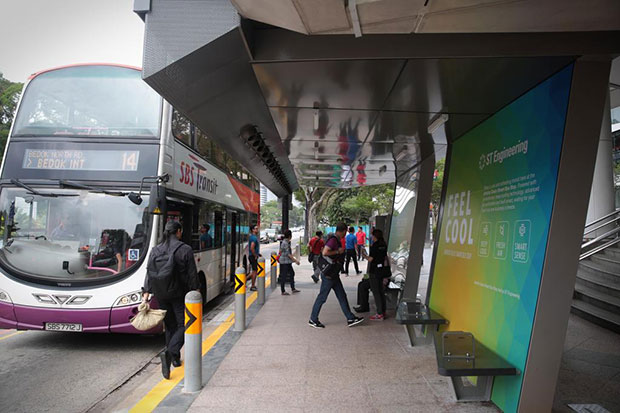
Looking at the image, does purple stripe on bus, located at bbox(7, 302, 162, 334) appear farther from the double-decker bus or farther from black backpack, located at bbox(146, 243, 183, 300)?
black backpack, located at bbox(146, 243, 183, 300)

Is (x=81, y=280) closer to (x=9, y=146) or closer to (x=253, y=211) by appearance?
(x=9, y=146)

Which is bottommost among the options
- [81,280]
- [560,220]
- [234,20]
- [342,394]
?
[342,394]

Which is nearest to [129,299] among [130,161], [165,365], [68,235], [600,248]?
[68,235]

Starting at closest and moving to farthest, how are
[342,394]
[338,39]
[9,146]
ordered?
1. [338,39]
2. [342,394]
3. [9,146]

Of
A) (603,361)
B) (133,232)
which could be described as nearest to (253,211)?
(133,232)

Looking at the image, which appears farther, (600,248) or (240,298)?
(600,248)

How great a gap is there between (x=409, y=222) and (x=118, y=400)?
20.4ft

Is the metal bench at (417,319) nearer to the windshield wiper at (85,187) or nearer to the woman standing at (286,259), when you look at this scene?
the windshield wiper at (85,187)

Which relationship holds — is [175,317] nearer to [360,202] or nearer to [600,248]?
[600,248]

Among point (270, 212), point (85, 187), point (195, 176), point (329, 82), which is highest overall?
point (329, 82)

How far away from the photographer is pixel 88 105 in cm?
700

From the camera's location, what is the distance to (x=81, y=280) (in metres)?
6.36

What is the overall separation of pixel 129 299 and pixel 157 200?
153 centimetres

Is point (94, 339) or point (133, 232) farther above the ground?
point (133, 232)
